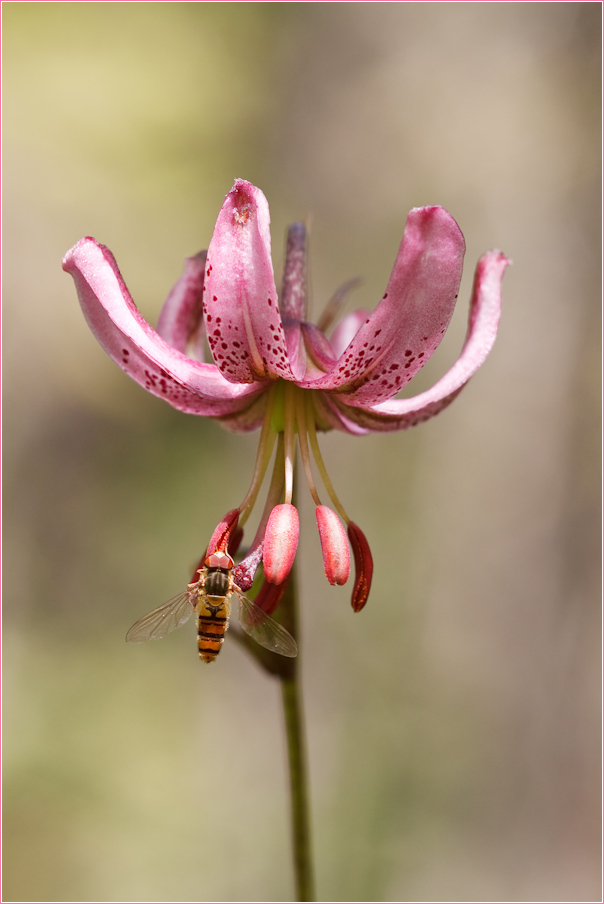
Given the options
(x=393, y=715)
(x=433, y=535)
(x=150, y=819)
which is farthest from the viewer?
(x=433, y=535)

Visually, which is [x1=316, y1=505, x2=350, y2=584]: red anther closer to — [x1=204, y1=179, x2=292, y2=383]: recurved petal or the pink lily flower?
the pink lily flower

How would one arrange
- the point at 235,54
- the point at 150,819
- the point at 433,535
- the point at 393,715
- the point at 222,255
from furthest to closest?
the point at 235,54
the point at 433,535
the point at 393,715
the point at 150,819
the point at 222,255

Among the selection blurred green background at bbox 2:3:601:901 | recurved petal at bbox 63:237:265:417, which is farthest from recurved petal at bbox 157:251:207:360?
blurred green background at bbox 2:3:601:901

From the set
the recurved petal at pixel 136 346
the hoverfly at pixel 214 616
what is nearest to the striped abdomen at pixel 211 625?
the hoverfly at pixel 214 616

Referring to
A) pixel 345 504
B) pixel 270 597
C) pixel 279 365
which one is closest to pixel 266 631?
pixel 270 597

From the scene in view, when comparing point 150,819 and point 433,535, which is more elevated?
point 433,535

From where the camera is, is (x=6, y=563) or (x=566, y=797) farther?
(x=6, y=563)

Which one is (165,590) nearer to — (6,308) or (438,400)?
(6,308)

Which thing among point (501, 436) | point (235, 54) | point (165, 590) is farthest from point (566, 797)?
point (235, 54)
